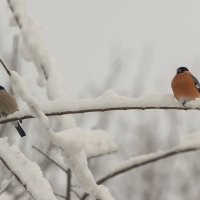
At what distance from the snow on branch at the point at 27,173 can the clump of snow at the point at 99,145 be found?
12.2 inches

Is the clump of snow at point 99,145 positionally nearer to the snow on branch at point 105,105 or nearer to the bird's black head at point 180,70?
the snow on branch at point 105,105

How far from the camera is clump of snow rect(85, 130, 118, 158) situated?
1551 mm

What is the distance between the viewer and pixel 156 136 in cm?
821

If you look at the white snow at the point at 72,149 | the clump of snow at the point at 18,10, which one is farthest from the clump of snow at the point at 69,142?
the clump of snow at the point at 18,10

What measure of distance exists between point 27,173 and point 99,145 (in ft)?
1.30

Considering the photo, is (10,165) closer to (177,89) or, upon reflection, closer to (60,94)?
(60,94)

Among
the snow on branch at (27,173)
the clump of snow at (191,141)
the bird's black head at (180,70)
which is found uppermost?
the snow on branch at (27,173)

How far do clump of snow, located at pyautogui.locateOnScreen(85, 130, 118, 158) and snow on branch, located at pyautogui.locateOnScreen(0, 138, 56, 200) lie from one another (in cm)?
31

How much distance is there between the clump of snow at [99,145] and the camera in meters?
1.55

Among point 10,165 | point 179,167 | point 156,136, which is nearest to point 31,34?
point 10,165

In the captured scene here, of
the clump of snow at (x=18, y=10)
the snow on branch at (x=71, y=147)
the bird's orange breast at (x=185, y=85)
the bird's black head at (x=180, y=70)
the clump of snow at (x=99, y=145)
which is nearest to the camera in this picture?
the snow on branch at (x=71, y=147)

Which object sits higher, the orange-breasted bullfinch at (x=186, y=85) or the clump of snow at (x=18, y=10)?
the clump of snow at (x=18, y=10)

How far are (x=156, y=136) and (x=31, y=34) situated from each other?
251 inches

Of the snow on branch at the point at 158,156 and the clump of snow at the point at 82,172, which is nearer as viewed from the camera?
the clump of snow at the point at 82,172
